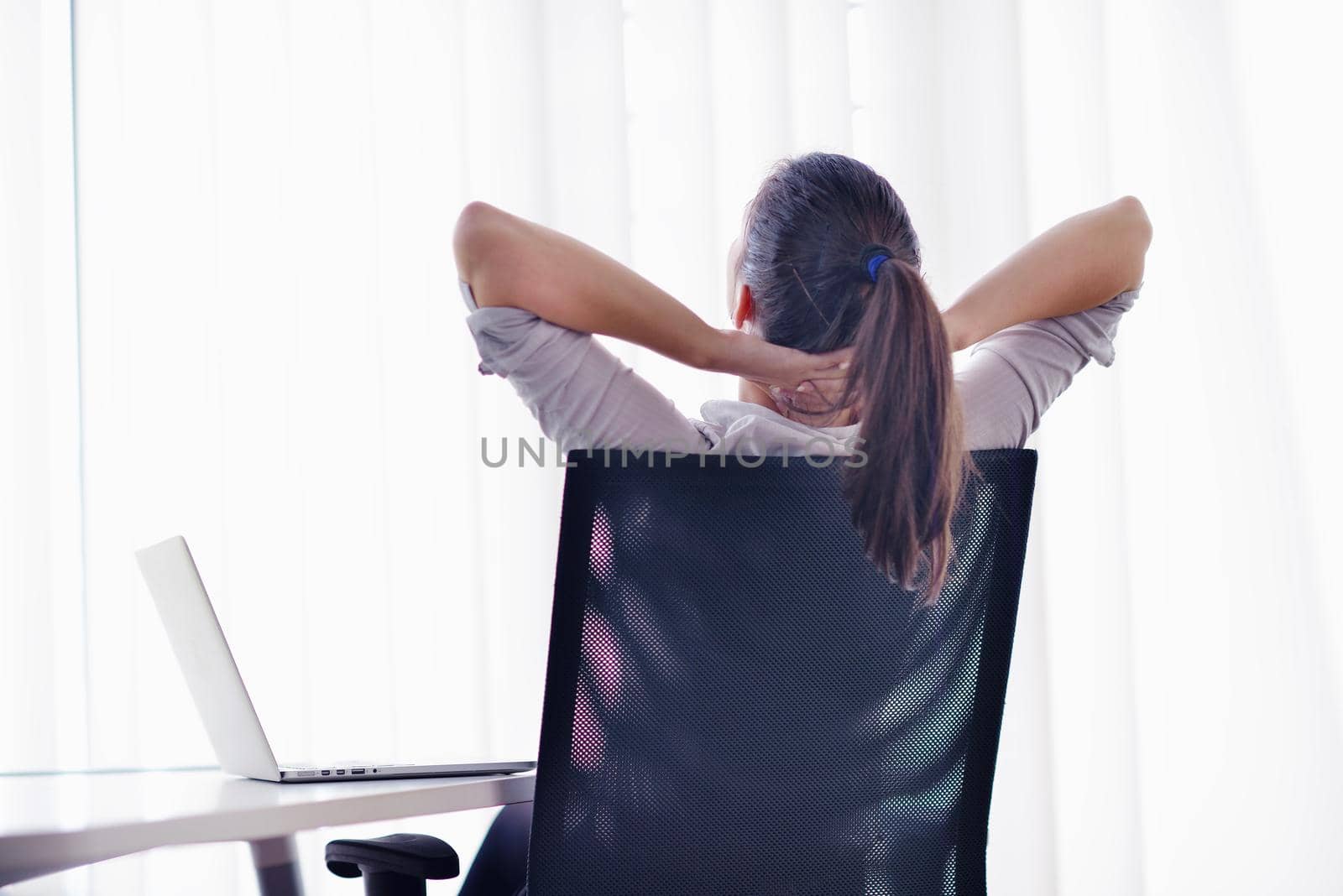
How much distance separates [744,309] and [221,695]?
2.00 ft

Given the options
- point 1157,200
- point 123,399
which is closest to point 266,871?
point 123,399

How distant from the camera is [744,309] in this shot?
0.96 meters

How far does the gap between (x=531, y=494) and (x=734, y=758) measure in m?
1.28

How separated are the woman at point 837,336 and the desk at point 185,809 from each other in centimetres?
29

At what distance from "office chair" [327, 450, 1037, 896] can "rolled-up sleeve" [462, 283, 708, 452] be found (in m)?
0.10

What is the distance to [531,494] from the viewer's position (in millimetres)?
1962

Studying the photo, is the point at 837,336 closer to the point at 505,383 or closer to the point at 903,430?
the point at 903,430

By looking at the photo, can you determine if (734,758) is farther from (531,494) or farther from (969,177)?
(969,177)

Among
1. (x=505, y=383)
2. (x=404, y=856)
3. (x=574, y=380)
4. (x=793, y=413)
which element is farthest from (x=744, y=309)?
(x=505, y=383)

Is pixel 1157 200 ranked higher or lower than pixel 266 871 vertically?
higher

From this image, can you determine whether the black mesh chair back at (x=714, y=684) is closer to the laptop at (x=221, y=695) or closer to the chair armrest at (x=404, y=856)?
the chair armrest at (x=404, y=856)

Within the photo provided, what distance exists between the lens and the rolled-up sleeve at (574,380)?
79cm

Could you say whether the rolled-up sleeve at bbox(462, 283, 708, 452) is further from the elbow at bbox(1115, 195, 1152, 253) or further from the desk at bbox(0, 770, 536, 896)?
the elbow at bbox(1115, 195, 1152, 253)
